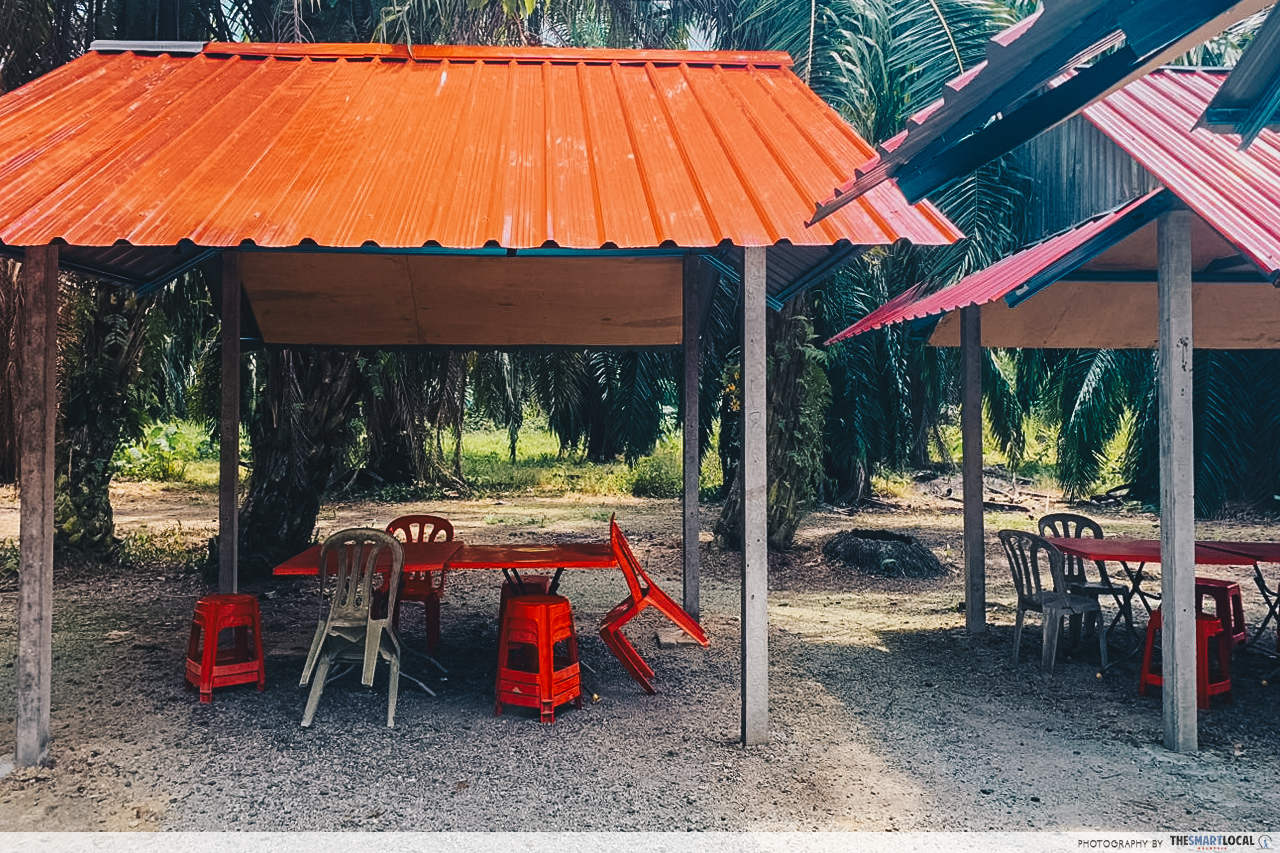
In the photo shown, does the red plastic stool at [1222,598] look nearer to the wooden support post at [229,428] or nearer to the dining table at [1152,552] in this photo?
the dining table at [1152,552]

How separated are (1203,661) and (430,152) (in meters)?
5.32

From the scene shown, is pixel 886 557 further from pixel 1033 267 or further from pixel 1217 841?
pixel 1217 841

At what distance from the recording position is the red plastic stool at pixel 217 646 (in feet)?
17.9

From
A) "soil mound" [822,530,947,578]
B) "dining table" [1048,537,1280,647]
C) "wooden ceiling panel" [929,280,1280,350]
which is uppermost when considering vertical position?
"wooden ceiling panel" [929,280,1280,350]

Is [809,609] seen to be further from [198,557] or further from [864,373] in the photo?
[198,557]

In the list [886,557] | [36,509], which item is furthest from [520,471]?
[36,509]

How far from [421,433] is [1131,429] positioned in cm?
1221

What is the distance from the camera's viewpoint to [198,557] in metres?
10.3

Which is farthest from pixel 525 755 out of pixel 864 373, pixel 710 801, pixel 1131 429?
pixel 1131 429

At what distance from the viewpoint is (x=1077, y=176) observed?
6.71 metres

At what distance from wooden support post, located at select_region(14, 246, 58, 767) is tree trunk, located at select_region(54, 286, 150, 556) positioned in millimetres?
5669

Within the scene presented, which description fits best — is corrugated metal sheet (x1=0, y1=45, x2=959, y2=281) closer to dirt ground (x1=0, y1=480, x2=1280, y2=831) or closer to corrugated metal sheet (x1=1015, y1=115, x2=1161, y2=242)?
corrugated metal sheet (x1=1015, y1=115, x2=1161, y2=242)

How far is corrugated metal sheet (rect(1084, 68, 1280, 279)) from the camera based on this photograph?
4.20 m

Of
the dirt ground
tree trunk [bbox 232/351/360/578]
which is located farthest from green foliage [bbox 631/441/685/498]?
the dirt ground
